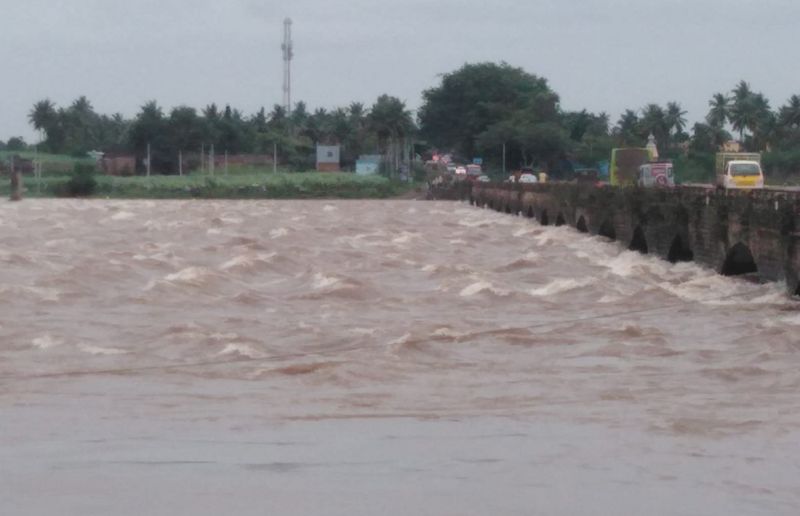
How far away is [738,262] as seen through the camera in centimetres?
2678

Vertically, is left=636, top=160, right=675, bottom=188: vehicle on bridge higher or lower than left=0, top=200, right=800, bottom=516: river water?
higher

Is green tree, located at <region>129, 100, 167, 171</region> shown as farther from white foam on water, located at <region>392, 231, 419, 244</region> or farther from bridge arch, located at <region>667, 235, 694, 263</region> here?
bridge arch, located at <region>667, 235, 694, 263</region>

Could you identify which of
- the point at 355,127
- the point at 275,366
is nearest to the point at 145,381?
the point at 275,366

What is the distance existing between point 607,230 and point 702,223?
1402cm

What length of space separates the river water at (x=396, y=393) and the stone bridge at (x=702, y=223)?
604mm

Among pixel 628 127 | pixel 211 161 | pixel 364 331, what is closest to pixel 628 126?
pixel 628 127

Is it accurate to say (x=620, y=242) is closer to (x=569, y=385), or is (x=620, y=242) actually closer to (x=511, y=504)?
(x=569, y=385)

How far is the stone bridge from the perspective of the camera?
885 inches

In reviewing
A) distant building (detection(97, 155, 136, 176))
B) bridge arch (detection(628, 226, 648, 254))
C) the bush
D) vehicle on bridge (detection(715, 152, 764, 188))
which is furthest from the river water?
distant building (detection(97, 155, 136, 176))

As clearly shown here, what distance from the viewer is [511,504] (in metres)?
9.20

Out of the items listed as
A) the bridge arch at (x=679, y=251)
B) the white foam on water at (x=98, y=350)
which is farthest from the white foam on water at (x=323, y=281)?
the bridge arch at (x=679, y=251)

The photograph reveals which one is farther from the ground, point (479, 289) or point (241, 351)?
point (241, 351)

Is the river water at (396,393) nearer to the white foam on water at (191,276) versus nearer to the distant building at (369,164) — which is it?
the white foam on water at (191,276)

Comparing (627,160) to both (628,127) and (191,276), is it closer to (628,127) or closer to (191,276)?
(191,276)
